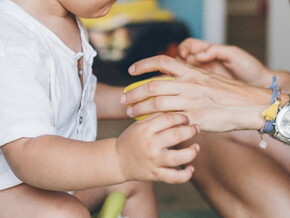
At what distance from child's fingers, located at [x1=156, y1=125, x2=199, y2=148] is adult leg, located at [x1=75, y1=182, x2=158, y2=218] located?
370 millimetres

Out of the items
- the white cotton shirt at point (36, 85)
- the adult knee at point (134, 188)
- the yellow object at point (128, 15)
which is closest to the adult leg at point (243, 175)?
the adult knee at point (134, 188)

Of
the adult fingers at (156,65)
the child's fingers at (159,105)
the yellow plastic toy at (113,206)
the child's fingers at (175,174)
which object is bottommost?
the yellow plastic toy at (113,206)

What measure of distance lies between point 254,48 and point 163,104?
2.70 m

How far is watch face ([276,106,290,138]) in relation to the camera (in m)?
1.06

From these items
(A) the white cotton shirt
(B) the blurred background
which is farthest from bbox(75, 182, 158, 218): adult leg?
(B) the blurred background

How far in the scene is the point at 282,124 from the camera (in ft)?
3.48

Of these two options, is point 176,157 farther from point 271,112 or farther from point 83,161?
point 271,112

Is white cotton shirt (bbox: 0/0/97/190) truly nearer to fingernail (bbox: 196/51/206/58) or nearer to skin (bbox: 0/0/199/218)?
skin (bbox: 0/0/199/218)

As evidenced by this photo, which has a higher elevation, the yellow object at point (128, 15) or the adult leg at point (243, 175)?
the adult leg at point (243, 175)

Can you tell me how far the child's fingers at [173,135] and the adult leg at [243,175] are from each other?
0.34m

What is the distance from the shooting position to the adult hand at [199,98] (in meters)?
1.01

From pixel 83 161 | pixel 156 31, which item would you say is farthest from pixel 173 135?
pixel 156 31

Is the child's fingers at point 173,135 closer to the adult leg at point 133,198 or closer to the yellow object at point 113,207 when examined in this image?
the yellow object at point 113,207

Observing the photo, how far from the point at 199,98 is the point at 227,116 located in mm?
58
